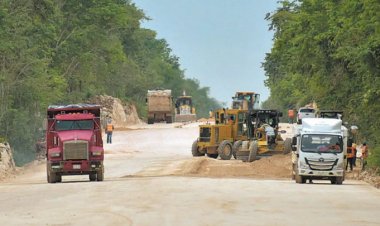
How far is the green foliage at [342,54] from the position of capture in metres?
42.2

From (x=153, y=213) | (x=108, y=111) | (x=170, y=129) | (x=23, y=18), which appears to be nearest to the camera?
(x=153, y=213)

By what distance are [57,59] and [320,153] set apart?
60164 millimetres

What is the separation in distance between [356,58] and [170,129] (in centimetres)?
4401

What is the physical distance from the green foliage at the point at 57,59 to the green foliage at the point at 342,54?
55.1ft

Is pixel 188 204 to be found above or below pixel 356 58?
below

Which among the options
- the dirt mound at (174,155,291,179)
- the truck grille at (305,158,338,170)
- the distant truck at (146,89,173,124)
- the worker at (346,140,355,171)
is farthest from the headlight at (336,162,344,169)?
the distant truck at (146,89,173,124)

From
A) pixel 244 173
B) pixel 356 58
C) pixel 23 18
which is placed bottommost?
pixel 244 173

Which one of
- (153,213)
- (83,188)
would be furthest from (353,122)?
(153,213)

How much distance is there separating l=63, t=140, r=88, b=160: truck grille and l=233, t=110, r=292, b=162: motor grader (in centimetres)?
1610

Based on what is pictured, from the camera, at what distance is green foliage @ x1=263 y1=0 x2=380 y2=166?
42219mm

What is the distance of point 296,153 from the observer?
38.1 meters

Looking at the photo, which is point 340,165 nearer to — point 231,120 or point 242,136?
point 242,136

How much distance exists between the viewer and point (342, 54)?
48781 millimetres

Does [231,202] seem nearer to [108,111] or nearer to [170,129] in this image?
[170,129]
